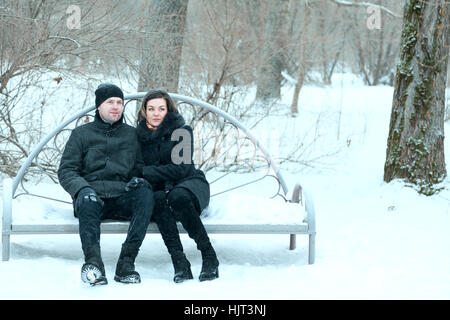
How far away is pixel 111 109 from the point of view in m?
3.97

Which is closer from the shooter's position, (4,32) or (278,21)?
(4,32)

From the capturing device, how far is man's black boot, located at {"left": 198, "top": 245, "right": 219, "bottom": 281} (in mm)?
3582

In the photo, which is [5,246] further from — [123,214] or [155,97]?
[155,97]

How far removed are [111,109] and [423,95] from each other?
3118 mm

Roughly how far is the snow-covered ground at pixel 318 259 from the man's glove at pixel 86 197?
41cm

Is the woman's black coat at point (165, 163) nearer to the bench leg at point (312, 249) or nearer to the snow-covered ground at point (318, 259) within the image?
the snow-covered ground at point (318, 259)

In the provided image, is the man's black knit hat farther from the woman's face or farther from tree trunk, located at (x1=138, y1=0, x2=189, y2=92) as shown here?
tree trunk, located at (x1=138, y1=0, x2=189, y2=92)

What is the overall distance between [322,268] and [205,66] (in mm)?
3641

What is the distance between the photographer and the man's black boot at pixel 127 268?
345cm

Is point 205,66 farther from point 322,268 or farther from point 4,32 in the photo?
point 322,268

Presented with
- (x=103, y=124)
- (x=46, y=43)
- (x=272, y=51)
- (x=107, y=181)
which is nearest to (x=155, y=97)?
(x=103, y=124)

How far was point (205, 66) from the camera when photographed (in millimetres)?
6965

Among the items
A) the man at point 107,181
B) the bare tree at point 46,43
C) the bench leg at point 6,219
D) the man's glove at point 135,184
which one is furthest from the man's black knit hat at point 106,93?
the bare tree at point 46,43
